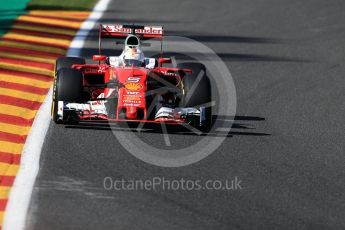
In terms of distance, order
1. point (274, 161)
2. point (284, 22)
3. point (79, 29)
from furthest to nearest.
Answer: point (284, 22), point (79, 29), point (274, 161)

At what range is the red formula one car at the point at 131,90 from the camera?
12.7 meters

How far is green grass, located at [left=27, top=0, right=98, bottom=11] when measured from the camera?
22.7 metres

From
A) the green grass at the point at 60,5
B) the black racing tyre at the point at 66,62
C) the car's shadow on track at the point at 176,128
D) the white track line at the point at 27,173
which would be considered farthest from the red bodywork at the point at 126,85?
the green grass at the point at 60,5

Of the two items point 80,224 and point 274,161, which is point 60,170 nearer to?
point 80,224

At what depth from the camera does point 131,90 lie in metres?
13.0

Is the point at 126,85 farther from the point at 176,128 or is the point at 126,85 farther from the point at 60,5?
the point at 60,5

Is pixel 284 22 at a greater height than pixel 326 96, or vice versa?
pixel 284 22

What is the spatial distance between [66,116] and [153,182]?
229cm

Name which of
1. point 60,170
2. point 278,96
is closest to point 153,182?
point 60,170

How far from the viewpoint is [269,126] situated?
13.7m

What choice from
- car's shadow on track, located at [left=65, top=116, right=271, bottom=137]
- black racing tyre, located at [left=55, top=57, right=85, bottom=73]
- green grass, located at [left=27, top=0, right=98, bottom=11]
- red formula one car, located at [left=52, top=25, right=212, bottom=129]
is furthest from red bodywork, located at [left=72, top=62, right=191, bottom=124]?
green grass, located at [left=27, top=0, right=98, bottom=11]

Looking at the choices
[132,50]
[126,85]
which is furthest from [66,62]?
[126,85]

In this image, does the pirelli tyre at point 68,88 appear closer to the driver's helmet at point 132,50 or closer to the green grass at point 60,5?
the driver's helmet at point 132,50

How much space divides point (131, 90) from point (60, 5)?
10.5 metres
